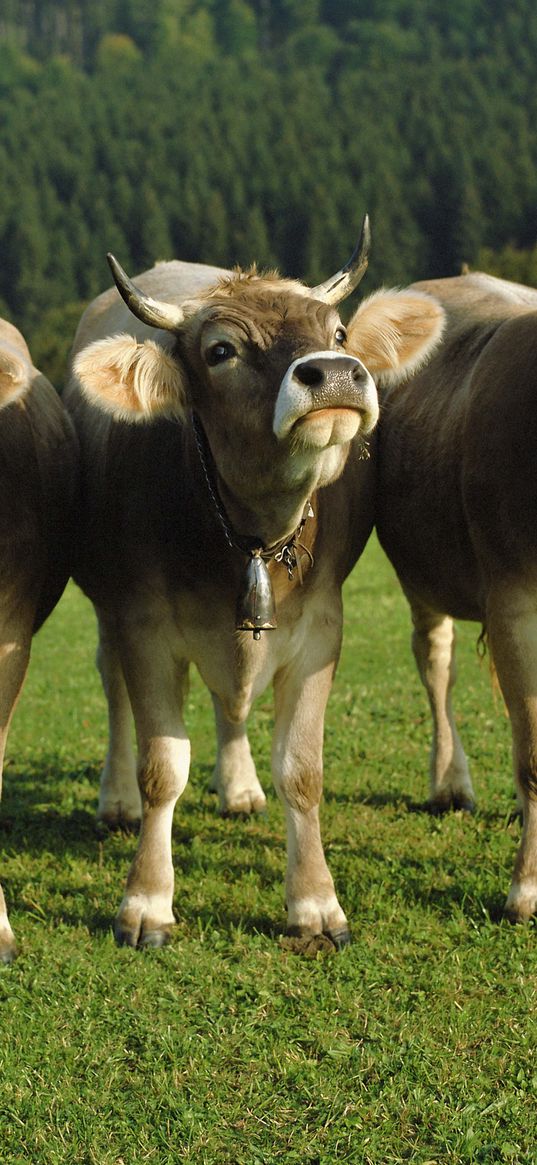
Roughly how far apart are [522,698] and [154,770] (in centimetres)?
163

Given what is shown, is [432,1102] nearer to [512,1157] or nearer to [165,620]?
[512,1157]

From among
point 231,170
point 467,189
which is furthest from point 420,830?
point 231,170

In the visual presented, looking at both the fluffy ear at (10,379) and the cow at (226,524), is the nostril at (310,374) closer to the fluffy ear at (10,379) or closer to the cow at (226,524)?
the cow at (226,524)

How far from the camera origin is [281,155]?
124125 millimetres

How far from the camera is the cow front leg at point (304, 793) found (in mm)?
6035

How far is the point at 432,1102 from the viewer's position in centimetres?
464

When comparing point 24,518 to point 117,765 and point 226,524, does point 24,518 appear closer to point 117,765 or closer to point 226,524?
point 226,524

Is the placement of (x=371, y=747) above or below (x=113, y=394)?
below

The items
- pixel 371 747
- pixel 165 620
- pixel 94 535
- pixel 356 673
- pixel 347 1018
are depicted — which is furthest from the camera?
pixel 356 673

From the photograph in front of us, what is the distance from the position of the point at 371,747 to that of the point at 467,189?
107 m

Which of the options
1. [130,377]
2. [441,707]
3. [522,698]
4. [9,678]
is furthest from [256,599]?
[441,707]

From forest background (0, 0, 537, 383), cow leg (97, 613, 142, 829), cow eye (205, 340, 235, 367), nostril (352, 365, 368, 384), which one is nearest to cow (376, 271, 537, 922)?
nostril (352, 365, 368, 384)

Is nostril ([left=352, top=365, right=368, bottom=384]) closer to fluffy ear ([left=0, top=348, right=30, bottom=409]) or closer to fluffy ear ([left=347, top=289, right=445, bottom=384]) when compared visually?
fluffy ear ([left=347, top=289, right=445, bottom=384])

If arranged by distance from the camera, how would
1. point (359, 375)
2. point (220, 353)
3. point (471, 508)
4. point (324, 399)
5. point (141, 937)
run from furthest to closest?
point (471, 508)
point (141, 937)
point (220, 353)
point (359, 375)
point (324, 399)
